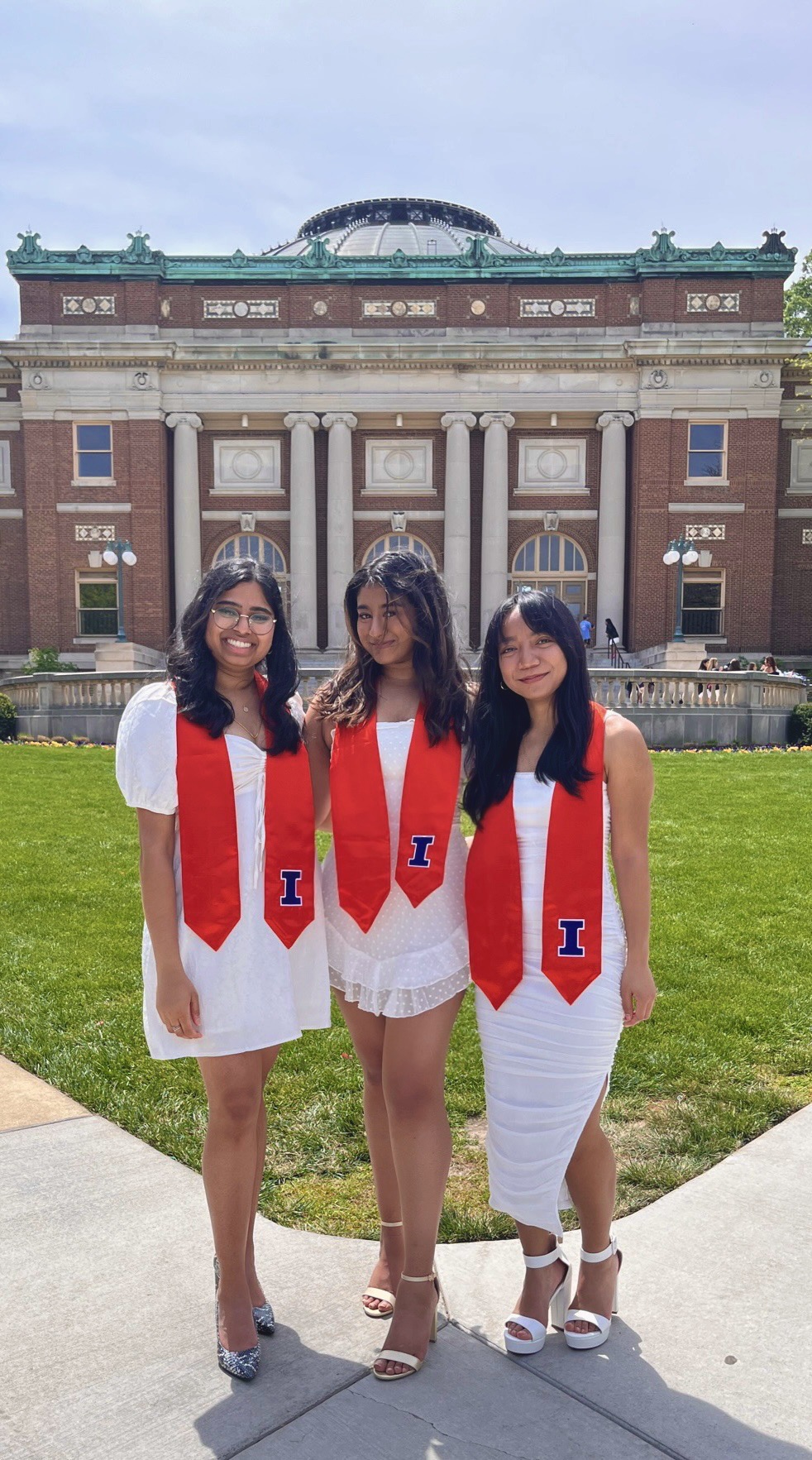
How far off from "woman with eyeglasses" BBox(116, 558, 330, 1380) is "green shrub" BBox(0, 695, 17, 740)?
21.8 metres

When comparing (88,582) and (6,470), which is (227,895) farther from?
(6,470)

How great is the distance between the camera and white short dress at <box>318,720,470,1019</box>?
3.29 m

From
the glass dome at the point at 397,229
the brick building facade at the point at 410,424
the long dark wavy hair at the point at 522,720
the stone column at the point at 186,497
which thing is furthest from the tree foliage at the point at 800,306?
the long dark wavy hair at the point at 522,720

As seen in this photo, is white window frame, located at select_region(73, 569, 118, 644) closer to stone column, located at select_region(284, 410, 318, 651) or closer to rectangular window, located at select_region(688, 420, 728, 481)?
stone column, located at select_region(284, 410, 318, 651)

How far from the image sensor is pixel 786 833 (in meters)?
11.7

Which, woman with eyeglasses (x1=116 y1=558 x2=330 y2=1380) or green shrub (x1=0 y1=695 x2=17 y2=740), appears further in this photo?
green shrub (x1=0 y1=695 x2=17 y2=740)

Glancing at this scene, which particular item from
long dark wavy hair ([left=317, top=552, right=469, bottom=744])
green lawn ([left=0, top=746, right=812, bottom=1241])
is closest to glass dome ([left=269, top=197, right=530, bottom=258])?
green lawn ([left=0, top=746, right=812, bottom=1241])

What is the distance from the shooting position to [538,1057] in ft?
10.8

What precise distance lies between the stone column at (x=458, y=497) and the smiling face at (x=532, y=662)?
117 ft

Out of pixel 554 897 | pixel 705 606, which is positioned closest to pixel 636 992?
pixel 554 897

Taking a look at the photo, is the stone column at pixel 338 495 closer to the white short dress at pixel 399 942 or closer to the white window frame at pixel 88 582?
the white window frame at pixel 88 582

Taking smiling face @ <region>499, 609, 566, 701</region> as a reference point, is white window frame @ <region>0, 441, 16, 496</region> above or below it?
above

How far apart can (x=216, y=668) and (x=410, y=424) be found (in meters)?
37.7

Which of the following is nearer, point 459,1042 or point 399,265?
point 459,1042
